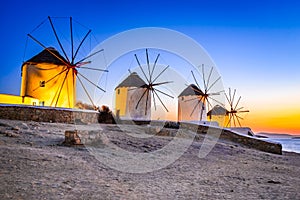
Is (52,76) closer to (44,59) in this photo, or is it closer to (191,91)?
(44,59)

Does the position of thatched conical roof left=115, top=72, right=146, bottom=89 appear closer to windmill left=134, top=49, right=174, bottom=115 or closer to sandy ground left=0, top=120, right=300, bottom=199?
windmill left=134, top=49, right=174, bottom=115

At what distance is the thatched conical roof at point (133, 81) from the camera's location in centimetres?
2403

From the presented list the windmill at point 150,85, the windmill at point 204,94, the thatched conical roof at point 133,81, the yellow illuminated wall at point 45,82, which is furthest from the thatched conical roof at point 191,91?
the yellow illuminated wall at point 45,82

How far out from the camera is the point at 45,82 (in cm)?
1748

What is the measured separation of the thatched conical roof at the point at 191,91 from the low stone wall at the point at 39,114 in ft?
55.5

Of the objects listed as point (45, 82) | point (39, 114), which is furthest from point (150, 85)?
point (39, 114)

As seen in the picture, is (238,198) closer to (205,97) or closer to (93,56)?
(93,56)

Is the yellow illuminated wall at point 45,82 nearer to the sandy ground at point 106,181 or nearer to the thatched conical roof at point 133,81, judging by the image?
the thatched conical roof at point 133,81

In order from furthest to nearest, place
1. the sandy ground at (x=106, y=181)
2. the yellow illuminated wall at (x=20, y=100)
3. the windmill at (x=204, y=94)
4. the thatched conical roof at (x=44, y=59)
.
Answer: the windmill at (x=204, y=94)
the thatched conical roof at (x=44, y=59)
the yellow illuminated wall at (x=20, y=100)
the sandy ground at (x=106, y=181)

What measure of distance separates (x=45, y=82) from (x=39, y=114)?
594cm

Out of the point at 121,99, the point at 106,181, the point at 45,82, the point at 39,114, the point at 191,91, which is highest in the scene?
the point at 191,91

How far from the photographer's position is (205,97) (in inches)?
1129

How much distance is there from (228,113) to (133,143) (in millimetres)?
27536

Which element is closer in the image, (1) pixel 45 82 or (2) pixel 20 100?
(2) pixel 20 100
